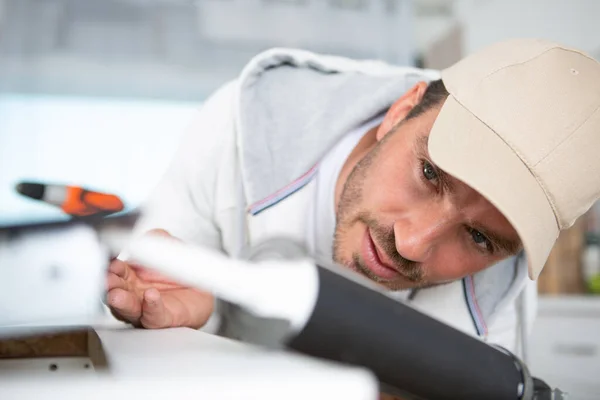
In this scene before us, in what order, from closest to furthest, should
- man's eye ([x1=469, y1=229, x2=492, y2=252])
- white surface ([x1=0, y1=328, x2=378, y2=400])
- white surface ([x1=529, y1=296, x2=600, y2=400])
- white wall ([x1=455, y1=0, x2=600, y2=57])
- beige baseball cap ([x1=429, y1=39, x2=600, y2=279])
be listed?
white surface ([x1=0, y1=328, x2=378, y2=400]), beige baseball cap ([x1=429, y1=39, x2=600, y2=279]), man's eye ([x1=469, y1=229, x2=492, y2=252]), white surface ([x1=529, y1=296, x2=600, y2=400]), white wall ([x1=455, y1=0, x2=600, y2=57])

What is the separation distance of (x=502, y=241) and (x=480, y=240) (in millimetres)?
24

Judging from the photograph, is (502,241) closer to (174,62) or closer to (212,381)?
(212,381)

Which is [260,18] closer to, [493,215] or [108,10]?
[108,10]

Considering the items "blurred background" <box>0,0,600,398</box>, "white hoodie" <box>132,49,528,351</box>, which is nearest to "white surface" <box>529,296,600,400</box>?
"blurred background" <box>0,0,600,398</box>

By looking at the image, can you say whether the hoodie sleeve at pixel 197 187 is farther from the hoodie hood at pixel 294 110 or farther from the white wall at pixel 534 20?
the white wall at pixel 534 20

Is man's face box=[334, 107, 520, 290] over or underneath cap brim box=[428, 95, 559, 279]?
underneath

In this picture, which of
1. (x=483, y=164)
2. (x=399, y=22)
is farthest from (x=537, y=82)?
(x=399, y=22)

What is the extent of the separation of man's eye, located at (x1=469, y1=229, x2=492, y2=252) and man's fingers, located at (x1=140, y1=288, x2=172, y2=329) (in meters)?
0.35

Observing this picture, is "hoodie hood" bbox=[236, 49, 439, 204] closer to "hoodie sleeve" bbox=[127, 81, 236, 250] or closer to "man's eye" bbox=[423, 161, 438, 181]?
"hoodie sleeve" bbox=[127, 81, 236, 250]

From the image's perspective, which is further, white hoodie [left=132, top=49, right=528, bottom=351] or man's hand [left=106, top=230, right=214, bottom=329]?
white hoodie [left=132, top=49, right=528, bottom=351]

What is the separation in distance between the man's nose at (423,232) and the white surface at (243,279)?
346 millimetres

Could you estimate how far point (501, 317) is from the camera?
2.77 feet

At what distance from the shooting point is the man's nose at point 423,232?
0.59 meters

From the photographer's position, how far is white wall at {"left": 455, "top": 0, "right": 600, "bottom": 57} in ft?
5.64
